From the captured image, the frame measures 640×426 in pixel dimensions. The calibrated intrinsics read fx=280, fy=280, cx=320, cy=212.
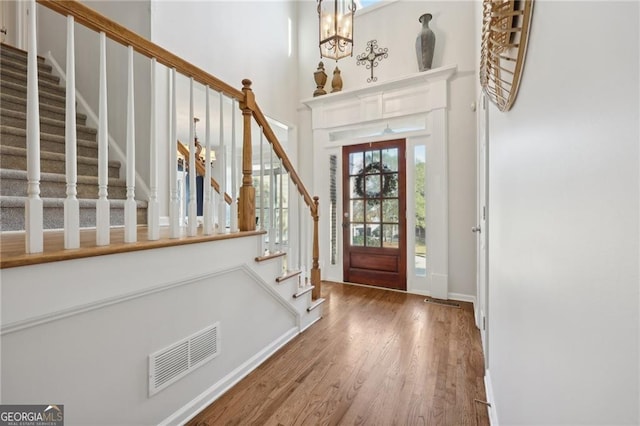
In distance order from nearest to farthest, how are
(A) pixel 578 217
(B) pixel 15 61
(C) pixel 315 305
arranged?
(A) pixel 578 217, (C) pixel 315 305, (B) pixel 15 61

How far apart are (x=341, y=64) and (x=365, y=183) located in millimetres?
1774

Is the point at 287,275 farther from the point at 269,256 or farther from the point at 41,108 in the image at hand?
the point at 41,108

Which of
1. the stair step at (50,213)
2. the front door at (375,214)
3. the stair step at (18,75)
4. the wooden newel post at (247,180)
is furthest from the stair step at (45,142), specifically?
the front door at (375,214)

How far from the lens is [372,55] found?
3.78 m

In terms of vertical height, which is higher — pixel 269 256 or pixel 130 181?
pixel 130 181

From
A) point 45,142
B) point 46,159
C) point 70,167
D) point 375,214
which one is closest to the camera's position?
point 70,167

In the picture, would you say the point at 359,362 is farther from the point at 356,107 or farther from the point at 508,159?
the point at 356,107

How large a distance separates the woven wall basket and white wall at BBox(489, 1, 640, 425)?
0.09 ft

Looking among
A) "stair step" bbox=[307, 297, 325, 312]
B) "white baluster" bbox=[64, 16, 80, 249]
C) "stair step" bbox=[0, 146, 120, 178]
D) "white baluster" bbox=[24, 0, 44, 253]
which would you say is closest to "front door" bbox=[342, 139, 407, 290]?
"stair step" bbox=[307, 297, 325, 312]

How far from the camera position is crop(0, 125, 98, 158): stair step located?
6.81 feet

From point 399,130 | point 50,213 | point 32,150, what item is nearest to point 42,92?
point 50,213

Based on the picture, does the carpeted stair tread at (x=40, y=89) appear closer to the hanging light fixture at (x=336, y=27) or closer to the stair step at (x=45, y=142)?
the stair step at (x=45, y=142)

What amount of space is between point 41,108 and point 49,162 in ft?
2.66

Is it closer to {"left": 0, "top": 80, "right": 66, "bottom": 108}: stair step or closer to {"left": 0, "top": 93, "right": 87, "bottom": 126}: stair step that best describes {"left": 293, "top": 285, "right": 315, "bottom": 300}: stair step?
{"left": 0, "top": 93, "right": 87, "bottom": 126}: stair step
